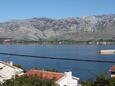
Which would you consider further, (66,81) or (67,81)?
(67,81)

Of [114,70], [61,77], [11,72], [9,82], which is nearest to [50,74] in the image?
[61,77]

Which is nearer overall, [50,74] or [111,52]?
[50,74]

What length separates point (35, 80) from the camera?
53.8ft

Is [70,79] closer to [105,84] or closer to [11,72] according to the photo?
[105,84]

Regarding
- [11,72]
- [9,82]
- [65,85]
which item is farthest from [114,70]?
A: [9,82]

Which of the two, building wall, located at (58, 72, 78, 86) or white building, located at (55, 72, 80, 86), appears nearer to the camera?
white building, located at (55, 72, 80, 86)

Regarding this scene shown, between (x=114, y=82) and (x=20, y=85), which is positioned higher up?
(x=20, y=85)

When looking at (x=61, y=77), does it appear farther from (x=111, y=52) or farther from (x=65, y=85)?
(x=111, y=52)

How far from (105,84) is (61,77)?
260 cm

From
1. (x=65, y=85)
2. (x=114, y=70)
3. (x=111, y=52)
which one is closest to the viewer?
(x=65, y=85)

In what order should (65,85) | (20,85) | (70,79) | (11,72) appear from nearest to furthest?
(20,85), (65,85), (70,79), (11,72)

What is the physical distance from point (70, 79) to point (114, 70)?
1438 centimetres

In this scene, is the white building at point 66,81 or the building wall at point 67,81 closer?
the white building at point 66,81

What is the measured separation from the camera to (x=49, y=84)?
16.1 metres
